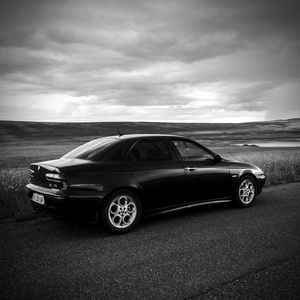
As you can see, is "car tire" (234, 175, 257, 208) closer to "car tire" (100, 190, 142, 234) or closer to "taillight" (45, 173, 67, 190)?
"car tire" (100, 190, 142, 234)

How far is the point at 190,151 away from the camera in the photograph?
6129 mm

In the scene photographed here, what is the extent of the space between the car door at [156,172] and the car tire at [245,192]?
1487 millimetres

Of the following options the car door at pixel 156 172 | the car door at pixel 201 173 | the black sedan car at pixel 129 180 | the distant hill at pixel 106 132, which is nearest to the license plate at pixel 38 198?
the black sedan car at pixel 129 180

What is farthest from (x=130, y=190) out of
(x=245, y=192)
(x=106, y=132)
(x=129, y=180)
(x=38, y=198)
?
(x=106, y=132)

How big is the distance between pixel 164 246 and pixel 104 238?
94 centimetres

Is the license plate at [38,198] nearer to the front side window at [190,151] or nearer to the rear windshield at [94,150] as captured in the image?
the rear windshield at [94,150]

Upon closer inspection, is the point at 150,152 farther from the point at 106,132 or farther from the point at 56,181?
the point at 106,132

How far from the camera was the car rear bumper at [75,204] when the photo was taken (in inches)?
183

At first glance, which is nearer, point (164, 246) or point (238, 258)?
point (238, 258)

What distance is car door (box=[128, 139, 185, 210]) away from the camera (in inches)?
208

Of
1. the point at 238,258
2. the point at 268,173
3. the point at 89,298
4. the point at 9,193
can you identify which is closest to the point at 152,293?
the point at 89,298

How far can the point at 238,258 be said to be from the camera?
3.90 meters

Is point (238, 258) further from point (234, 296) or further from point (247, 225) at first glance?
point (247, 225)

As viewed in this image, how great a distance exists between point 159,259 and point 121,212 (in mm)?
1268
